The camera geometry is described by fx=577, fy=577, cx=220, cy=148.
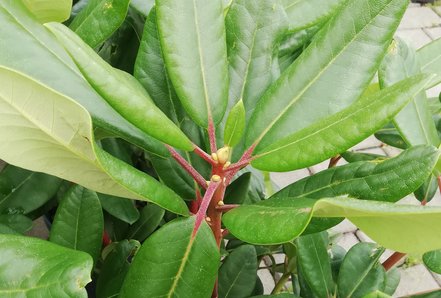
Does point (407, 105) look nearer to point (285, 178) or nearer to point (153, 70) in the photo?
point (153, 70)

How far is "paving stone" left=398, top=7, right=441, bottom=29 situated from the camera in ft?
9.89

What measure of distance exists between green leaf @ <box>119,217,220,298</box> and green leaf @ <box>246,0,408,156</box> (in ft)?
0.43

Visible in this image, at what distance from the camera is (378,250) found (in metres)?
1.04

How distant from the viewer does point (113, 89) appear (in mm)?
560

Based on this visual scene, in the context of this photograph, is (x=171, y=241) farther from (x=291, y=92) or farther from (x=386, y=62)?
(x=386, y=62)

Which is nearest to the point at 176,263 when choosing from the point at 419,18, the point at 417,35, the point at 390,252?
the point at 390,252

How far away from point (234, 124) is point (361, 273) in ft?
1.58

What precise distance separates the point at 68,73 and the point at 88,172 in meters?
0.15

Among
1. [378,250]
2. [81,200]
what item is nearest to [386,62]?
[378,250]

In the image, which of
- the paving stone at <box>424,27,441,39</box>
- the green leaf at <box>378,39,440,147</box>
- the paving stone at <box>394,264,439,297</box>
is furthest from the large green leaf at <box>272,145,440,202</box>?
the paving stone at <box>424,27,441,39</box>

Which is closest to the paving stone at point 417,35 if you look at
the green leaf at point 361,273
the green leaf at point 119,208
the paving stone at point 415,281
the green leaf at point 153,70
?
the paving stone at point 415,281

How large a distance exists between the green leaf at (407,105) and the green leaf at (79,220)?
0.45m

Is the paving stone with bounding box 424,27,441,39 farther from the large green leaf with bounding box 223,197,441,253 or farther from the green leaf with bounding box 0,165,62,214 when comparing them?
the large green leaf with bounding box 223,197,441,253

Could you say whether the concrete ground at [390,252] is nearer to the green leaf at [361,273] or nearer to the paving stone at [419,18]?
the paving stone at [419,18]
